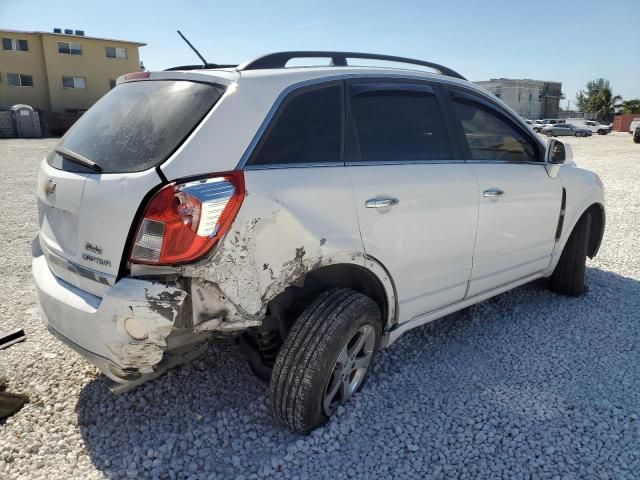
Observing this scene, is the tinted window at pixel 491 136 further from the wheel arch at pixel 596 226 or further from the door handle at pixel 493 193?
the wheel arch at pixel 596 226

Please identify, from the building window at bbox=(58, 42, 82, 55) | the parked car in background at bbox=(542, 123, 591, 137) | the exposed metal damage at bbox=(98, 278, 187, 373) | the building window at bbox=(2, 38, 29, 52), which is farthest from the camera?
the parked car in background at bbox=(542, 123, 591, 137)

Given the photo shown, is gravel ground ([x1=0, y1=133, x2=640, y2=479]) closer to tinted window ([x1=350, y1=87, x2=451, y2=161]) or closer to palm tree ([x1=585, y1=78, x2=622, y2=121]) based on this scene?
tinted window ([x1=350, y1=87, x2=451, y2=161])

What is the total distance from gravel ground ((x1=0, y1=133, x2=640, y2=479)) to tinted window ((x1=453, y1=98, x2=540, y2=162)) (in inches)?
52.9

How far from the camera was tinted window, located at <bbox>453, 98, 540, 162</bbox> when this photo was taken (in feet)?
10.6

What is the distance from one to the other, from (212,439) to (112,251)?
3.73ft

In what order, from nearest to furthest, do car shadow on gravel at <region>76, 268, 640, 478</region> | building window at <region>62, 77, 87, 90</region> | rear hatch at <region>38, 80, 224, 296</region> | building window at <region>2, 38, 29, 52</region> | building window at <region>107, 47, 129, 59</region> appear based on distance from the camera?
rear hatch at <region>38, 80, 224, 296</region> → car shadow on gravel at <region>76, 268, 640, 478</region> → building window at <region>2, 38, 29, 52</region> → building window at <region>62, 77, 87, 90</region> → building window at <region>107, 47, 129, 59</region>

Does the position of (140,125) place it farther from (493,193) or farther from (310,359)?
(493,193)

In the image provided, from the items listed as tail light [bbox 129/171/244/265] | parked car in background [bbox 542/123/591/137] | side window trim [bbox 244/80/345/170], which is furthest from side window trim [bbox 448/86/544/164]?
parked car in background [bbox 542/123/591/137]

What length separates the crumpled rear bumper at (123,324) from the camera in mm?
1983

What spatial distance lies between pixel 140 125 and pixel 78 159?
384 mm

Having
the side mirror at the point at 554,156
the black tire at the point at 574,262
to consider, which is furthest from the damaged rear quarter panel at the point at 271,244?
the black tire at the point at 574,262

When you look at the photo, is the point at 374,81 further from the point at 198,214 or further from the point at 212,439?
the point at 212,439

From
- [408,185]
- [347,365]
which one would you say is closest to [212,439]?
[347,365]

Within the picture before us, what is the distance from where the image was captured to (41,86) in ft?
130
